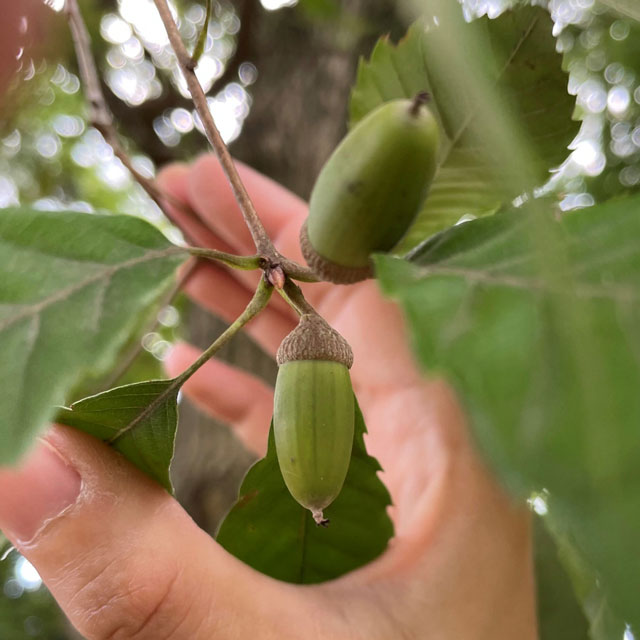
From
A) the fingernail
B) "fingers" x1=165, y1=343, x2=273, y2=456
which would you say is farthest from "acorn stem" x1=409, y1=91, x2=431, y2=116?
"fingers" x1=165, y1=343, x2=273, y2=456

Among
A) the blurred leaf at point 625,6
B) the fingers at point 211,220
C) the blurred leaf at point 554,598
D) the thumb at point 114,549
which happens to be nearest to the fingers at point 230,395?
the fingers at point 211,220

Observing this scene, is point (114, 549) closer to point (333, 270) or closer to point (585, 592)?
point (333, 270)

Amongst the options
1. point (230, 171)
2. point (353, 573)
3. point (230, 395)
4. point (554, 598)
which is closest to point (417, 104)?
point (230, 171)

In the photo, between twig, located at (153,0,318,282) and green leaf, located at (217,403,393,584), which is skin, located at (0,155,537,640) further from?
twig, located at (153,0,318,282)

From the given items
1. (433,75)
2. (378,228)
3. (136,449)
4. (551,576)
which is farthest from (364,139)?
(551,576)

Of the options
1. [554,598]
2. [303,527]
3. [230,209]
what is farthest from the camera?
[230,209]

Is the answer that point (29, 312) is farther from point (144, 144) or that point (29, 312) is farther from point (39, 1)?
point (144, 144)

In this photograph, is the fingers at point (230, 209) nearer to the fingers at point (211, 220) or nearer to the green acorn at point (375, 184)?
the fingers at point (211, 220)
